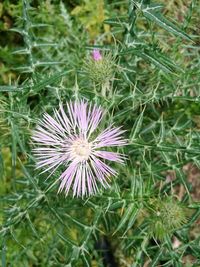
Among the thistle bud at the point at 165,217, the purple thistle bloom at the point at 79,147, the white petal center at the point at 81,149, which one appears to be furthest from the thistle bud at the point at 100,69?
the thistle bud at the point at 165,217

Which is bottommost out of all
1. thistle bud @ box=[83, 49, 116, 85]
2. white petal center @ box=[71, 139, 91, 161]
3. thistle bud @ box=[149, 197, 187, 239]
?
thistle bud @ box=[149, 197, 187, 239]

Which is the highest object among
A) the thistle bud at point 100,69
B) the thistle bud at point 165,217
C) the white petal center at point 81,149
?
the thistle bud at point 100,69

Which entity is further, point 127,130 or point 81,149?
point 127,130

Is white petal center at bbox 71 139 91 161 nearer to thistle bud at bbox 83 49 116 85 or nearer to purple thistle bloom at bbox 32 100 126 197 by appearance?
purple thistle bloom at bbox 32 100 126 197

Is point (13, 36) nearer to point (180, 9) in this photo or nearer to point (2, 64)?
point (2, 64)

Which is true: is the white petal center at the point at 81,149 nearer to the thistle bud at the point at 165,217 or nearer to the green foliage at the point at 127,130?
the green foliage at the point at 127,130

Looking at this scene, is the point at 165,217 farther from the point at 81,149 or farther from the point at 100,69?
the point at 100,69

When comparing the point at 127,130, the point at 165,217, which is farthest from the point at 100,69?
the point at 165,217

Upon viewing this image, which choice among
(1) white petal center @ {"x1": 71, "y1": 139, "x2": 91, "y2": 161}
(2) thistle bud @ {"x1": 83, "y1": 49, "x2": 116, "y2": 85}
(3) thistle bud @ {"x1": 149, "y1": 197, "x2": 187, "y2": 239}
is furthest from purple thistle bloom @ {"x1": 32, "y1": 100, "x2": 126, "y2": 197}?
(3) thistle bud @ {"x1": 149, "y1": 197, "x2": 187, "y2": 239}

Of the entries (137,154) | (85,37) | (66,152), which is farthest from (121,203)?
(85,37)
